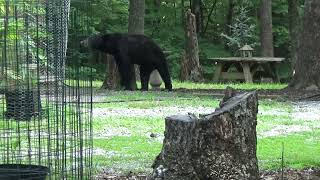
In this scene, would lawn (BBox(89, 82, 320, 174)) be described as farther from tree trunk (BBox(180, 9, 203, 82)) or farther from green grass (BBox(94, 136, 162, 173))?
tree trunk (BBox(180, 9, 203, 82))

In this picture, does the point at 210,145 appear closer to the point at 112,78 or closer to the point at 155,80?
the point at 112,78

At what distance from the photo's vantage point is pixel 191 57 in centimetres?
2603

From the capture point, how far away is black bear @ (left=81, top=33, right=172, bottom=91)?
61.0 ft

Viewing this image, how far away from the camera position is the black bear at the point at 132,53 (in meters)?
18.6

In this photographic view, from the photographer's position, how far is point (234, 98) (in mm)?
6281

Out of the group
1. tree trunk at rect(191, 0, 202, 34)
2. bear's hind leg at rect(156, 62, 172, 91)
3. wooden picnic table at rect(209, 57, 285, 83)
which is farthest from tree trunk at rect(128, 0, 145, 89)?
tree trunk at rect(191, 0, 202, 34)

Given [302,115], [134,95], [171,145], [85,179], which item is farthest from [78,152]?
[134,95]

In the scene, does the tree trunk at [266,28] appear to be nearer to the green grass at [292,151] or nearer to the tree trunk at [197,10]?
the tree trunk at [197,10]

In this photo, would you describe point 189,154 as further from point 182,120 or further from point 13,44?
point 13,44

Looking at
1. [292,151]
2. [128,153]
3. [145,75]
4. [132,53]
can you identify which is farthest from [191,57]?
[128,153]

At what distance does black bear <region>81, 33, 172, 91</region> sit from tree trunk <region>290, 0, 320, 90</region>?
3496 millimetres

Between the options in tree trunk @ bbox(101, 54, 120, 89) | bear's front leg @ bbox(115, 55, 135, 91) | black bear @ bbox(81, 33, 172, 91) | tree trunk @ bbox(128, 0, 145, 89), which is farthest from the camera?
tree trunk @ bbox(128, 0, 145, 89)

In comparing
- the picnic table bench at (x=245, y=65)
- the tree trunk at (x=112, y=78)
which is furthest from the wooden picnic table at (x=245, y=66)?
the tree trunk at (x=112, y=78)

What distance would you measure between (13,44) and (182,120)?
5.38ft
